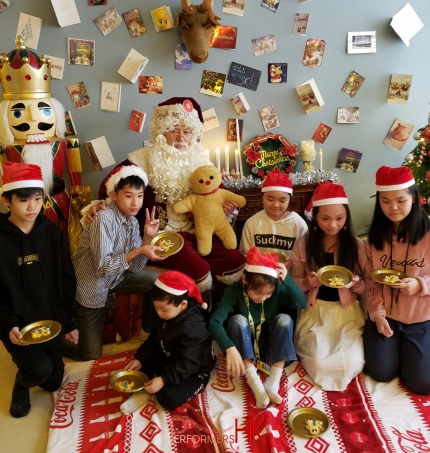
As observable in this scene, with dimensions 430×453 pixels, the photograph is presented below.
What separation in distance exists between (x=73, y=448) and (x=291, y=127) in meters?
2.61

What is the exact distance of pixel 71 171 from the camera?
9.20 feet

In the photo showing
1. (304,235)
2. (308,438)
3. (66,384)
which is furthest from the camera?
(304,235)

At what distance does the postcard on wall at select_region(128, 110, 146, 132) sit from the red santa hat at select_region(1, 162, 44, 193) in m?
1.26

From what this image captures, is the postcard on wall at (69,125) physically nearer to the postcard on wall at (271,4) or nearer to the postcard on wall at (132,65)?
the postcard on wall at (132,65)

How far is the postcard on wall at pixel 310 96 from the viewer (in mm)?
3279

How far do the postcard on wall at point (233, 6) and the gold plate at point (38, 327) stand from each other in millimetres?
2394

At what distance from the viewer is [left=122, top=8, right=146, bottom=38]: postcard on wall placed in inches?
116

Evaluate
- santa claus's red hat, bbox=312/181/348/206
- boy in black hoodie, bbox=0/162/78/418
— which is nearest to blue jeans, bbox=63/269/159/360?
boy in black hoodie, bbox=0/162/78/418

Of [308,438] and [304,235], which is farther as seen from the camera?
[304,235]

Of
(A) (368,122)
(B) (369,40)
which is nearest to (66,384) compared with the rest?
(A) (368,122)

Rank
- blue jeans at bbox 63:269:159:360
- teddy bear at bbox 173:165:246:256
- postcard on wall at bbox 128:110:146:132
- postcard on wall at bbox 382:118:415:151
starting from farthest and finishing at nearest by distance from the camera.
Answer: postcard on wall at bbox 382:118:415:151
postcard on wall at bbox 128:110:146:132
teddy bear at bbox 173:165:246:256
blue jeans at bbox 63:269:159:360

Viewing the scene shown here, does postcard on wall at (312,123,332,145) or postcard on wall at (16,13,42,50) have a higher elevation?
postcard on wall at (16,13,42,50)

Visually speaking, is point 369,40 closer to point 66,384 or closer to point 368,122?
point 368,122

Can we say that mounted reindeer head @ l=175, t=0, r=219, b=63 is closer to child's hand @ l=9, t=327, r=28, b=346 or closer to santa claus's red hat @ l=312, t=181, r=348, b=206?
santa claus's red hat @ l=312, t=181, r=348, b=206
